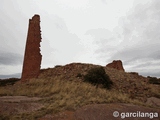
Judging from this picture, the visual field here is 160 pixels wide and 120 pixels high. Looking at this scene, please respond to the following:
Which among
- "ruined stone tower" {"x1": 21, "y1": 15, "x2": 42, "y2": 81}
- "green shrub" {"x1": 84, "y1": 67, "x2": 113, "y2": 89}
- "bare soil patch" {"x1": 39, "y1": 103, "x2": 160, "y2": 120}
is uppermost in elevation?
"ruined stone tower" {"x1": 21, "y1": 15, "x2": 42, "y2": 81}

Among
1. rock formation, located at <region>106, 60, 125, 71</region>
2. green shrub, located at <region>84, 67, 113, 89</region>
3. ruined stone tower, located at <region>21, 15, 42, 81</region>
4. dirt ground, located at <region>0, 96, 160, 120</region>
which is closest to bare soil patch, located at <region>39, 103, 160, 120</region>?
dirt ground, located at <region>0, 96, 160, 120</region>

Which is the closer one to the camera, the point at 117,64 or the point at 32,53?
the point at 32,53

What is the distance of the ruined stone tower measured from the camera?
51.9ft

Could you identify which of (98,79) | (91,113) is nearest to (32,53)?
(98,79)

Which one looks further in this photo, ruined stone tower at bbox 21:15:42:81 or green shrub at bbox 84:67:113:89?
ruined stone tower at bbox 21:15:42:81

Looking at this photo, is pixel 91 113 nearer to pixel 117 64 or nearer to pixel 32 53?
pixel 32 53

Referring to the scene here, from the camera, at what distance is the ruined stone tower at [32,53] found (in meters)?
15.8

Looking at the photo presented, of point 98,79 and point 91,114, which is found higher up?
point 98,79

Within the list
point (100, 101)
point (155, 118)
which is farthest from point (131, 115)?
point (100, 101)

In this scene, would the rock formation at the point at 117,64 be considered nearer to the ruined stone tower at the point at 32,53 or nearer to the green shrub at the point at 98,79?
the green shrub at the point at 98,79

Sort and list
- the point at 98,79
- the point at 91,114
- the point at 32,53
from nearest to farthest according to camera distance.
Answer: the point at 91,114
the point at 98,79
the point at 32,53

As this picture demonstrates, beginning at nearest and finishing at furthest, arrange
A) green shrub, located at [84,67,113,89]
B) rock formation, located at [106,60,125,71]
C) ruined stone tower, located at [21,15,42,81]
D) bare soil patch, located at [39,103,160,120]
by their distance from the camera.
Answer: bare soil patch, located at [39,103,160,120]
green shrub, located at [84,67,113,89]
ruined stone tower, located at [21,15,42,81]
rock formation, located at [106,60,125,71]

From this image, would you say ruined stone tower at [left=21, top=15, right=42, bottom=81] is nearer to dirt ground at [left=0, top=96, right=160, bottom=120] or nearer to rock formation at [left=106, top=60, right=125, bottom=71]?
dirt ground at [left=0, top=96, right=160, bottom=120]

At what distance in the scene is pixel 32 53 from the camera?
1595 cm
